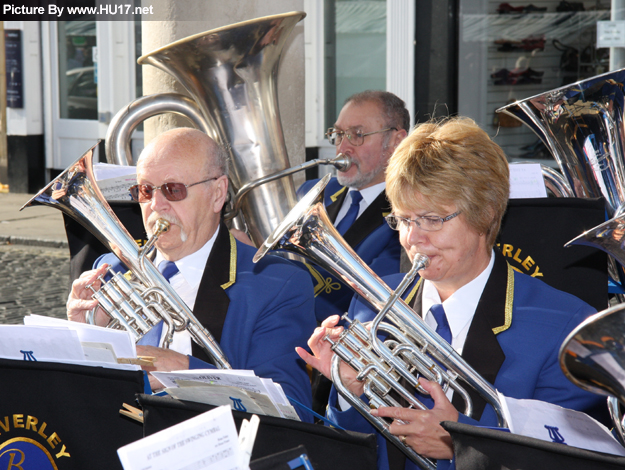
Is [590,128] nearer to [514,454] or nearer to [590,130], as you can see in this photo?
[590,130]

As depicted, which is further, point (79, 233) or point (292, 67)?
point (292, 67)

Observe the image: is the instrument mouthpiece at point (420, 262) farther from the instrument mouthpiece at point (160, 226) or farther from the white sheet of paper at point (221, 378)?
the instrument mouthpiece at point (160, 226)

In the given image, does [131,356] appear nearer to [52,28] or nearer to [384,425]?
[384,425]

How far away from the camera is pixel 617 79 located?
252 cm

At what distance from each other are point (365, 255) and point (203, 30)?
4.53 ft

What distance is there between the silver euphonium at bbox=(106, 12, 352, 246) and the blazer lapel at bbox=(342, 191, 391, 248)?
30 centimetres

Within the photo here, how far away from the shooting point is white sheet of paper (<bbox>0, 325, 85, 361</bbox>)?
5.41ft

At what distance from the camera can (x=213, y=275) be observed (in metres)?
2.26

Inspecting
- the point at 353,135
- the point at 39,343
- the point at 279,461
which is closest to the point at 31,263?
the point at 353,135

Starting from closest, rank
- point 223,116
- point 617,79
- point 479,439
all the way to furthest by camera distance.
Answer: point 479,439 → point 617,79 → point 223,116

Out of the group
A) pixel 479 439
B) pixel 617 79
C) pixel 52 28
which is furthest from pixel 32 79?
pixel 479 439

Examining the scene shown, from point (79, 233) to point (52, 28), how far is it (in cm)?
819

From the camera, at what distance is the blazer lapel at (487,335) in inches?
73.7

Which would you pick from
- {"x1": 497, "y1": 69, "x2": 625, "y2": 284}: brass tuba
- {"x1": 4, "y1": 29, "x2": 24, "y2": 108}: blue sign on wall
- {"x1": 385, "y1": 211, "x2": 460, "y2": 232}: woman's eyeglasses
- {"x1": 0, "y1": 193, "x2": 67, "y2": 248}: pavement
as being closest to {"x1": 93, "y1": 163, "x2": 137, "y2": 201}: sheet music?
{"x1": 385, "y1": 211, "x2": 460, "y2": 232}: woman's eyeglasses
